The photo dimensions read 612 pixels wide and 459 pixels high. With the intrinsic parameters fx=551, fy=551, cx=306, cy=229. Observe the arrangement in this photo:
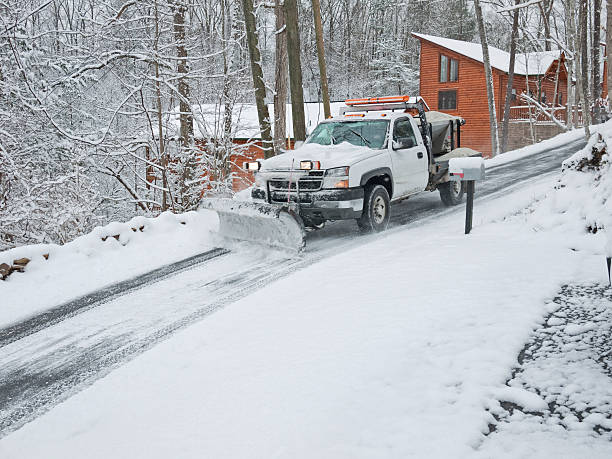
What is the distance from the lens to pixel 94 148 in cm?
1353

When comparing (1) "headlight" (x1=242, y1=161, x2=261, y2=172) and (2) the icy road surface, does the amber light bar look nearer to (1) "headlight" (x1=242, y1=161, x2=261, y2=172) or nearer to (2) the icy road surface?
(1) "headlight" (x1=242, y1=161, x2=261, y2=172)

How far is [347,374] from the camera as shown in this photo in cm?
387

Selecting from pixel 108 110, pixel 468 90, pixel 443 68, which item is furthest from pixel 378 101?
pixel 443 68

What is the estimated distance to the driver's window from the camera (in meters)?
9.23

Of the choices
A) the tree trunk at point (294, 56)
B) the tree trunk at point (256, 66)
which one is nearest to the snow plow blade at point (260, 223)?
the tree trunk at point (294, 56)

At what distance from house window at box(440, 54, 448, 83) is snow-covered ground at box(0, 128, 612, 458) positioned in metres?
35.4

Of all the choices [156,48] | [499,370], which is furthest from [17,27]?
[499,370]

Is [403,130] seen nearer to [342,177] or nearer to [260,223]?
[342,177]

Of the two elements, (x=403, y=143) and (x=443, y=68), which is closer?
(x=403, y=143)

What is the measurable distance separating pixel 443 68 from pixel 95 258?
36.6 meters

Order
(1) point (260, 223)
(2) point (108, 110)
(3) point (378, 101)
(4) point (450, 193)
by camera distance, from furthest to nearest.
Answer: (2) point (108, 110), (4) point (450, 193), (3) point (378, 101), (1) point (260, 223)

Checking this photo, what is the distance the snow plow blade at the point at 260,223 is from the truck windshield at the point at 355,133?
206 centimetres

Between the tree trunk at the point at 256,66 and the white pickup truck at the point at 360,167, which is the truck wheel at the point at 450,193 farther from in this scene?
the tree trunk at the point at 256,66

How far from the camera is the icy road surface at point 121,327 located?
13.5 feet
